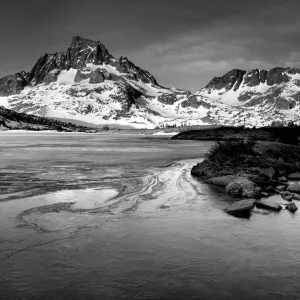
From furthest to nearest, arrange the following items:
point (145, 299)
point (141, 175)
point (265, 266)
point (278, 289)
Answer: point (141, 175)
point (265, 266)
point (278, 289)
point (145, 299)

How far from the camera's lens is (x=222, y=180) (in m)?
19.5

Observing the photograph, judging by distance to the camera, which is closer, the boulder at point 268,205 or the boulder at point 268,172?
the boulder at point 268,205

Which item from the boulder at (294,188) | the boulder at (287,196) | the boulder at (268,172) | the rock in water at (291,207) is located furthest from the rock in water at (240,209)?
the boulder at (268,172)

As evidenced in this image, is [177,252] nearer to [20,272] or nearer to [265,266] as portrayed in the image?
[265,266]

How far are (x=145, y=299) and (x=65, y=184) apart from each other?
45.1 ft

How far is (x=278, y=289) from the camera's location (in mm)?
7129

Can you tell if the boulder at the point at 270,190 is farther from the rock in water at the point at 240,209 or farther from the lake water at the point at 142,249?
the rock in water at the point at 240,209

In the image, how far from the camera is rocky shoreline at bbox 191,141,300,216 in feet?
46.4

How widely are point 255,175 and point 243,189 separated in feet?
12.1

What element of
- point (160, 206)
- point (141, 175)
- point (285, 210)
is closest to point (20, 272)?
point (160, 206)

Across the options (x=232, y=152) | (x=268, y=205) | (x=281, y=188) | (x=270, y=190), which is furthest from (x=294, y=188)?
(x=232, y=152)

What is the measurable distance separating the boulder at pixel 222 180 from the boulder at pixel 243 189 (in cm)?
179

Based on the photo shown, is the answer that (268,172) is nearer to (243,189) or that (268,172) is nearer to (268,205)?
(243,189)

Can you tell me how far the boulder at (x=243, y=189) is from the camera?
15914mm
